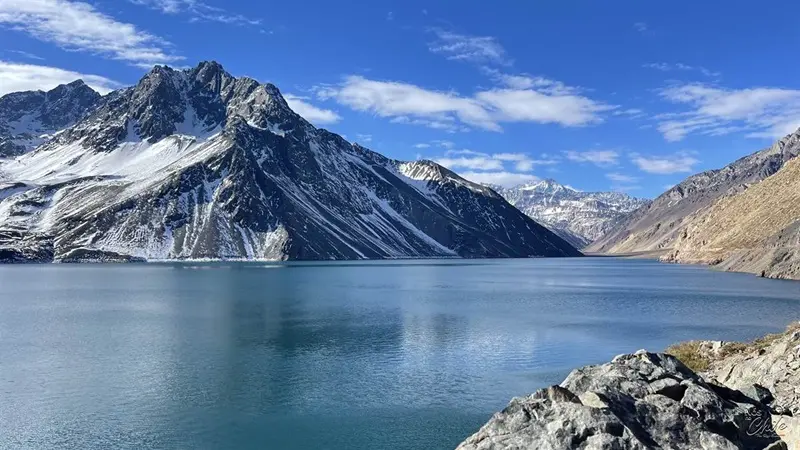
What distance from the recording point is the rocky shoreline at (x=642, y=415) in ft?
70.7

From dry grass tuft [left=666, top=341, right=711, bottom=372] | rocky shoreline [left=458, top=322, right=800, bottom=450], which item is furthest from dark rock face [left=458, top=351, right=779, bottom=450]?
dry grass tuft [left=666, top=341, right=711, bottom=372]

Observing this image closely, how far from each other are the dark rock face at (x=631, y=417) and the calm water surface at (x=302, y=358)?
49.6 ft

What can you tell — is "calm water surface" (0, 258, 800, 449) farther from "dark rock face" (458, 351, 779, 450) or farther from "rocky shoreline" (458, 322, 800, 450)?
"dark rock face" (458, 351, 779, 450)

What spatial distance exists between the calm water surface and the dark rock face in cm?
1512

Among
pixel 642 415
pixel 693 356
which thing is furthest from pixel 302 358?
pixel 642 415

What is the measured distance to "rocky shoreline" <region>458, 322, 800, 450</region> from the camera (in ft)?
70.7

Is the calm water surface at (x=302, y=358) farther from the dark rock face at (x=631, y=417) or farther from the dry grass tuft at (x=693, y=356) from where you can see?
the dark rock face at (x=631, y=417)

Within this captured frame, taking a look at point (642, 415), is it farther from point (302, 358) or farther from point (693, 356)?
point (302, 358)

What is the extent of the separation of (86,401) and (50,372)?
12822 millimetres

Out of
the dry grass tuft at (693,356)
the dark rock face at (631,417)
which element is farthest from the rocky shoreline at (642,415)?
the dry grass tuft at (693,356)

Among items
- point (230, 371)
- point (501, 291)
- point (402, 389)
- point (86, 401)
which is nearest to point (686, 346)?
point (402, 389)

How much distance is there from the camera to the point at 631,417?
2306 cm

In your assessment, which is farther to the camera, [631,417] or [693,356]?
[693,356]

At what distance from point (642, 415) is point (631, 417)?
1.90 feet
